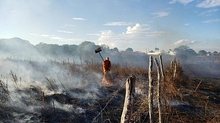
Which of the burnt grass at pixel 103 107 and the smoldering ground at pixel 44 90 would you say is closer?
the burnt grass at pixel 103 107

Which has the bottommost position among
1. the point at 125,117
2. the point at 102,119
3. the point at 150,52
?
the point at 102,119

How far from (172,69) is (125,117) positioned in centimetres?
1402

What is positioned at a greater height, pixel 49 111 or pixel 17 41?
pixel 17 41

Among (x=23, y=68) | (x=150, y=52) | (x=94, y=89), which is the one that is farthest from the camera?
(x=23, y=68)

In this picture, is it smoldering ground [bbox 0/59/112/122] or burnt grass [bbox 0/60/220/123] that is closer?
burnt grass [bbox 0/60/220/123]

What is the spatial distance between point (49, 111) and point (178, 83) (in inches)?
377

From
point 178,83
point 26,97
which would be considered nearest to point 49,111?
point 26,97

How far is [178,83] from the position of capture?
23.5 meters

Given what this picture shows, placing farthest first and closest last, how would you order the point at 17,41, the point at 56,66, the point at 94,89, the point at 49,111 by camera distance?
the point at 17,41, the point at 56,66, the point at 94,89, the point at 49,111

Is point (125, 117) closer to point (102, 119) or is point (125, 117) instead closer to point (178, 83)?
point (102, 119)

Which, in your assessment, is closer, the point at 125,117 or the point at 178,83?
the point at 125,117

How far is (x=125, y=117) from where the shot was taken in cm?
903

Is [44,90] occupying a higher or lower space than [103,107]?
higher

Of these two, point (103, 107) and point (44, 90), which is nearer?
point (103, 107)
